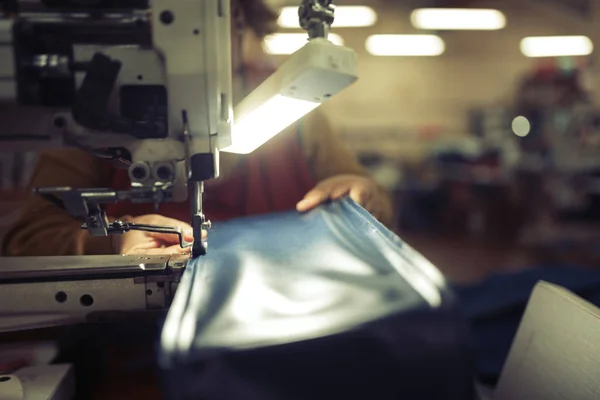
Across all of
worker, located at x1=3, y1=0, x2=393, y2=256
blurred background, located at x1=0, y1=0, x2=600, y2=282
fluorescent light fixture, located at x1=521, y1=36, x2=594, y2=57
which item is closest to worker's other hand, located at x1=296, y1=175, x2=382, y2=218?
worker, located at x1=3, y1=0, x2=393, y2=256

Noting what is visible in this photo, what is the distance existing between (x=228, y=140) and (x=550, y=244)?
4.57 meters

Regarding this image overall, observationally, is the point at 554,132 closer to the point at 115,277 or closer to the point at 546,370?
the point at 546,370

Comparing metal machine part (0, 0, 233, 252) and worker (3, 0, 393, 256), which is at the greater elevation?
metal machine part (0, 0, 233, 252)

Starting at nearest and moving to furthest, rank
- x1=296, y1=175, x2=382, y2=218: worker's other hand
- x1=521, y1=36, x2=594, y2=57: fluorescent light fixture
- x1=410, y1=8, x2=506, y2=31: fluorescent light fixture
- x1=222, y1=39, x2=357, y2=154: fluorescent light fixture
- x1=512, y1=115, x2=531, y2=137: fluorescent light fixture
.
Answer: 1. x1=222, y1=39, x2=357, y2=154: fluorescent light fixture
2. x1=296, y1=175, x2=382, y2=218: worker's other hand
3. x1=410, y1=8, x2=506, y2=31: fluorescent light fixture
4. x1=512, y1=115, x2=531, y2=137: fluorescent light fixture
5. x1=521, y1=36, x2=594, y2=57: fluorescent light fixture

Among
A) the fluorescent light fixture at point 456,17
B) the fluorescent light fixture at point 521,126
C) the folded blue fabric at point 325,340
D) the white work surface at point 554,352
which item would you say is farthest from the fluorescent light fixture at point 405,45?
the folded blue fabric at point 325,340

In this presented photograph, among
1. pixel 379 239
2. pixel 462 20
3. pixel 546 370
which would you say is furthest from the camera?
pixel 462 20

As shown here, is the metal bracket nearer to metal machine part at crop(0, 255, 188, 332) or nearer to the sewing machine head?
the sewing machine head

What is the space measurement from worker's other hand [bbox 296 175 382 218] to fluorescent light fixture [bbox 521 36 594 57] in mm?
6273

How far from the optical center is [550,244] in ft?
15.8

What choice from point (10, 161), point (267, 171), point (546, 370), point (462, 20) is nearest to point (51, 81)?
point (267, 171)

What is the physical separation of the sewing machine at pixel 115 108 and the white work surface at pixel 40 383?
0.06 m

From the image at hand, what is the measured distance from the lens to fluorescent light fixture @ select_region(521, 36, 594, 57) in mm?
6555

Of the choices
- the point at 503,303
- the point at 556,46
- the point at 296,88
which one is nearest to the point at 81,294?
the point at 296,88

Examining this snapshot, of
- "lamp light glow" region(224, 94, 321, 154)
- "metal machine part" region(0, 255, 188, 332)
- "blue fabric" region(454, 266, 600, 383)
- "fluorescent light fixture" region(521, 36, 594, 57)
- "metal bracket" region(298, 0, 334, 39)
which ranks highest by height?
"fluorescent light fixture" region(521, 36, 594, 57)
